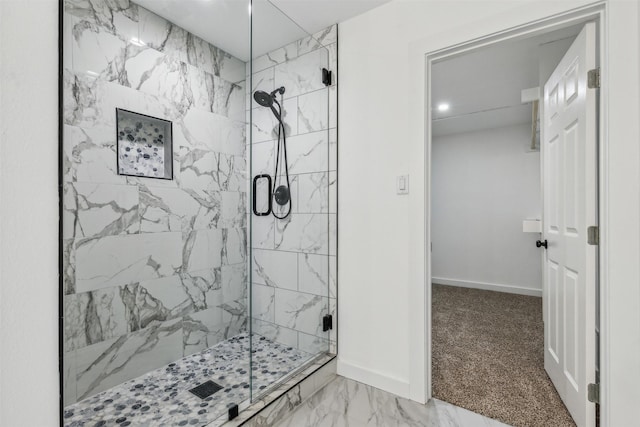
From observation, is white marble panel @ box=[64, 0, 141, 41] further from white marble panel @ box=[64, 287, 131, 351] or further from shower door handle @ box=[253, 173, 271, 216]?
white marble panel @ box=[64, 287, 131, 351]

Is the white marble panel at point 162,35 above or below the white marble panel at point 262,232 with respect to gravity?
above

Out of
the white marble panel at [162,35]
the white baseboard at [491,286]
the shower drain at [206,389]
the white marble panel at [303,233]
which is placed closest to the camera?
the white marble panel at [162,35]

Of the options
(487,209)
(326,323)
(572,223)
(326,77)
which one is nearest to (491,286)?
(487,209)

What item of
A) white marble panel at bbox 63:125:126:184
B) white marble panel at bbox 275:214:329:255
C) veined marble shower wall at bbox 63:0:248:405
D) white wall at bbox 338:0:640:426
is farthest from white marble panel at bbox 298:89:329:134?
white marble panel at bbox 63:125:126:184

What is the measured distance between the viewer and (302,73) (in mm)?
2102

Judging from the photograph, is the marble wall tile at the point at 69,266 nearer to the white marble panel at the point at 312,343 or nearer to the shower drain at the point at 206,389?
the shower drain at the point at 206,389

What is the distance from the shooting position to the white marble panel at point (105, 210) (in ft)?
4.01

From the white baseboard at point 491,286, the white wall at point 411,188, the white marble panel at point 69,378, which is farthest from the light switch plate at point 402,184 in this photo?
the white baseboard at point 491,286

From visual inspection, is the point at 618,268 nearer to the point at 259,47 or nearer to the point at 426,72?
Answer: the point at 426,72

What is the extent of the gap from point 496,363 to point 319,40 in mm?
2740

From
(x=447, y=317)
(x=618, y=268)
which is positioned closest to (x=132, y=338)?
(x=618, y=268)

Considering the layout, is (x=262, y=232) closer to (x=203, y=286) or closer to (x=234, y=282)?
(x=234, y=282)

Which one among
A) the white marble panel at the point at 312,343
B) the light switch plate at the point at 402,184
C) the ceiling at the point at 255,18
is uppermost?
the ceiling at the point at 255,18

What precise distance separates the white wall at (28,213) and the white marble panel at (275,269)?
3.26 feet
